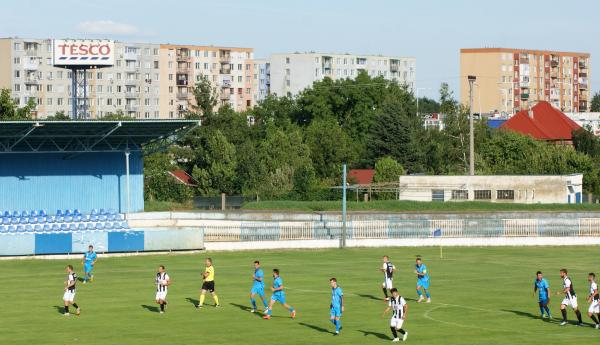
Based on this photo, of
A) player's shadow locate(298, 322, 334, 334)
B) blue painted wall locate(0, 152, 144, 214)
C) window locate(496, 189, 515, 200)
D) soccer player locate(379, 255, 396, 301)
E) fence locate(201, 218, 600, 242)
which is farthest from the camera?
window locate(496, 189, 515, 200)

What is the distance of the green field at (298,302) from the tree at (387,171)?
37097mm

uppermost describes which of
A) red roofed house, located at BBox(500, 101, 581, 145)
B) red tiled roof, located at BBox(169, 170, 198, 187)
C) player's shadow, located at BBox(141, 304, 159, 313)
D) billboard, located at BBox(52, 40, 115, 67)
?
billboard, located at BBox(52, 40, 115, 67)

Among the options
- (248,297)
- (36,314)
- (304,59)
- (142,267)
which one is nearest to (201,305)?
(248,297)

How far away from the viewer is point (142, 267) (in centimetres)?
5156

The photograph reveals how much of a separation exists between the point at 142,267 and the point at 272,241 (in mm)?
11714

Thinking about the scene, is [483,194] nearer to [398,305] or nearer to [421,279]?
[421,279]

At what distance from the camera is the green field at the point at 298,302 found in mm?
31094

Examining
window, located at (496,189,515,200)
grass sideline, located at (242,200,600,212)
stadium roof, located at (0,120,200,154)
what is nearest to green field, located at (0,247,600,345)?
stadium roof, located at (0,120,200,154)

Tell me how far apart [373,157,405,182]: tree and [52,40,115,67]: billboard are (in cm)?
2731

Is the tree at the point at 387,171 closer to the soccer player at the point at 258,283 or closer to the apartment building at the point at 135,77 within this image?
the soccer player at the point at 258,283

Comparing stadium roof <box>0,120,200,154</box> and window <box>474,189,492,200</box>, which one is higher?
stadium roof <box>0,120,200,154</box>

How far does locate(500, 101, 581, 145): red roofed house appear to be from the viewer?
13425 cm

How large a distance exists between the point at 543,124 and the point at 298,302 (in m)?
106

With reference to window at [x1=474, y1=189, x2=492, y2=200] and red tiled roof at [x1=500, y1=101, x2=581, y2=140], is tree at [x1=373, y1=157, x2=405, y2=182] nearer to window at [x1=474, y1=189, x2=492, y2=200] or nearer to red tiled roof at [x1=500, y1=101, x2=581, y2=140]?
window at [x1=474, y1=189, x2=492, y2=200]
